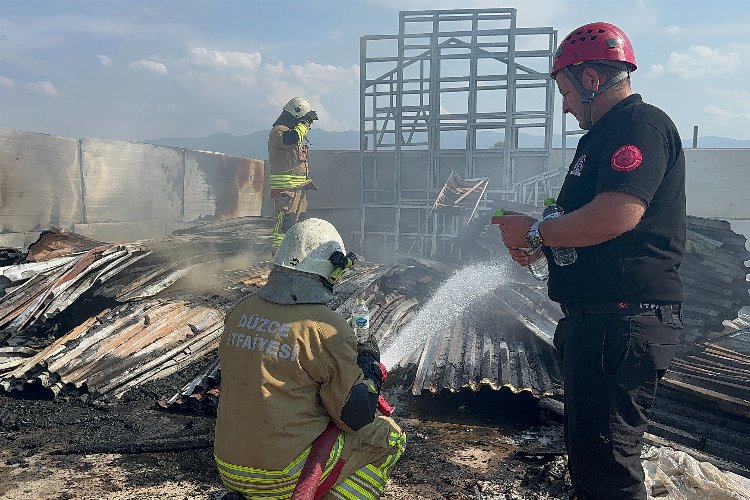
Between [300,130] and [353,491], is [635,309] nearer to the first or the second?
[353,491]

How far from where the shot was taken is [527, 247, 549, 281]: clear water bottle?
2.40 m

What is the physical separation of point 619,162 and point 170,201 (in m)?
11.5

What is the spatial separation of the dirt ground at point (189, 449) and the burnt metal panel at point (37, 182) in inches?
196

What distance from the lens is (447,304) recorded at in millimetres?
7184

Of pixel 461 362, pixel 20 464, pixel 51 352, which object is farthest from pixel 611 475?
pixel 51 352

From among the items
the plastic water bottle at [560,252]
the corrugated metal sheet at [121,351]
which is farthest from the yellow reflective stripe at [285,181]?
the plastic water bottle at [560,252]

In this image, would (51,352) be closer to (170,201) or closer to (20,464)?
(20,464)

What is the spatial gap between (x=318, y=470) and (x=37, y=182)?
28.7ft

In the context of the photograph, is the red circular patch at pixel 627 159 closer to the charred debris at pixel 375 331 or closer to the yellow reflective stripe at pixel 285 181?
the charred debris at pixel 375 331

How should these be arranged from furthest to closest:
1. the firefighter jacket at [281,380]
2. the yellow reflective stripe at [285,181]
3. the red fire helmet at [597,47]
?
the yellow reflective stripe at [285,181] → the red fire helmet at [597,47] → the firefighter jacket at [281,380]

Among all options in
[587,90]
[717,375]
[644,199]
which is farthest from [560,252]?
[717,375]

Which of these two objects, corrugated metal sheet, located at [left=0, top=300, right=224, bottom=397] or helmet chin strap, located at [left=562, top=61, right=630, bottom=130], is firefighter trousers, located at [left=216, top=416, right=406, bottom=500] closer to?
helmet chin strap, located at [left=562, top=61, right=630, bottom=130]

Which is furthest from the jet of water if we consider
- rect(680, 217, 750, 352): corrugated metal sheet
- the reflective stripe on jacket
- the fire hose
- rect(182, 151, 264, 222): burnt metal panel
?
rect(182, 151, 264, 222): burnt metal panel

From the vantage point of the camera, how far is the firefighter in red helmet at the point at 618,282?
81.7 inches
